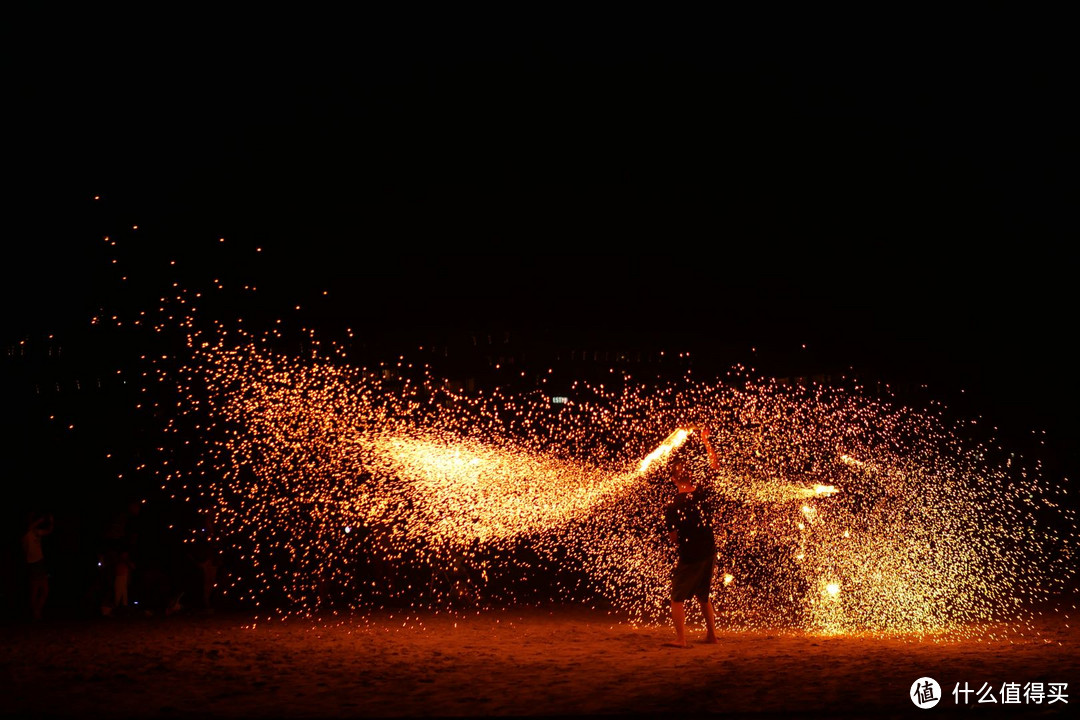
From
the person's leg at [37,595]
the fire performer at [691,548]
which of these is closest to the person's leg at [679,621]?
the fire performer at [691,548]

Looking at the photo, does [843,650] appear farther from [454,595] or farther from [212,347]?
[212,347]

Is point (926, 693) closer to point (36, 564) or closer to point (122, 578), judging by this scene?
point (122, 578)

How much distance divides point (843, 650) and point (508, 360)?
1226 centimetres

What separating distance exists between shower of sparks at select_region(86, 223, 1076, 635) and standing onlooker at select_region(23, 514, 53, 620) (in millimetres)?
2297

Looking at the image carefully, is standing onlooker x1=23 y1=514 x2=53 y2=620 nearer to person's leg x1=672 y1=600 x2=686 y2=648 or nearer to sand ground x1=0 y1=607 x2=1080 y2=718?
sand ground x1=0 y1=607 x2=1080 y2=718

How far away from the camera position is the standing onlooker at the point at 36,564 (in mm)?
11039

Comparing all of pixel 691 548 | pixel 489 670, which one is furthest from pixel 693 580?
pixel 489 670

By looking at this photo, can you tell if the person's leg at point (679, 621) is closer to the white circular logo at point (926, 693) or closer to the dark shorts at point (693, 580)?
the dark shorts at point (693, 580)

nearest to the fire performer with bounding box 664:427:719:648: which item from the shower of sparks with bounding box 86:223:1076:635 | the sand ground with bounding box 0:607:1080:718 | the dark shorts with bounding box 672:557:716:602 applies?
the dark shorts with bounding box 672:557:716:602

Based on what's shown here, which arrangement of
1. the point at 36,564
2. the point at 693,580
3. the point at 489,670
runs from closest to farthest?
the point at 489,670, the point at 693,580, the point at 36,564

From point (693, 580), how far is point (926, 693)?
8.98 feet

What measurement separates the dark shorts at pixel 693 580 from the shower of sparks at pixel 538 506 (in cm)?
161

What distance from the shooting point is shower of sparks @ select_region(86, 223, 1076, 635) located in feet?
38.0

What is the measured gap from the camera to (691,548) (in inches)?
345
